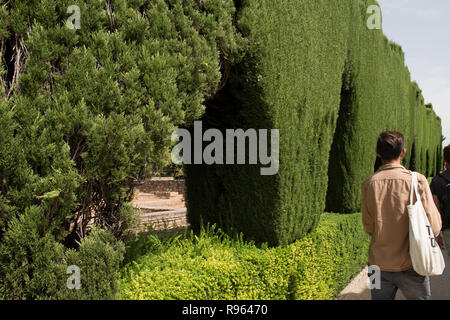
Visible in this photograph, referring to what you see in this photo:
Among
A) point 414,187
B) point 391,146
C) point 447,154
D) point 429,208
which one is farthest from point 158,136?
point 447,154

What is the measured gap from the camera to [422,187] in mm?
2770

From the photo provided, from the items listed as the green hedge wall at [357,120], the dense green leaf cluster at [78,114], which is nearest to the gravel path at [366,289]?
the green hedge wall at [357,120]

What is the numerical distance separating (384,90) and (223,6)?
635 cm

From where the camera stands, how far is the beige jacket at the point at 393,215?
9.04ft

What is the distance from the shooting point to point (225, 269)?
131 inches

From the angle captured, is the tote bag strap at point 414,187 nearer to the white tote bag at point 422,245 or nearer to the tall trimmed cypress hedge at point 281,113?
the white tote bag at point 422,245

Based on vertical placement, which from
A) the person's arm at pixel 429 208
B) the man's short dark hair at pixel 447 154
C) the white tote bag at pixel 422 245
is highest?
the man's short dark hair at pixel 447 154

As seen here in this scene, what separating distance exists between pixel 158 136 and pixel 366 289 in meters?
5.00

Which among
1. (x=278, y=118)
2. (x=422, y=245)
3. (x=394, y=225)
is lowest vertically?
(x=422, y=245)

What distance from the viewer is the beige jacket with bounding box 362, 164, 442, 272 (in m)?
2.76

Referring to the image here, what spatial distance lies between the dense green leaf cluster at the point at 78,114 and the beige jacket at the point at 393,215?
1650mm

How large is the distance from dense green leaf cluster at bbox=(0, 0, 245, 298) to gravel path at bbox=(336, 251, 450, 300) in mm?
4398

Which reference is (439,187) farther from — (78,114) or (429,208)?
(78,114)
